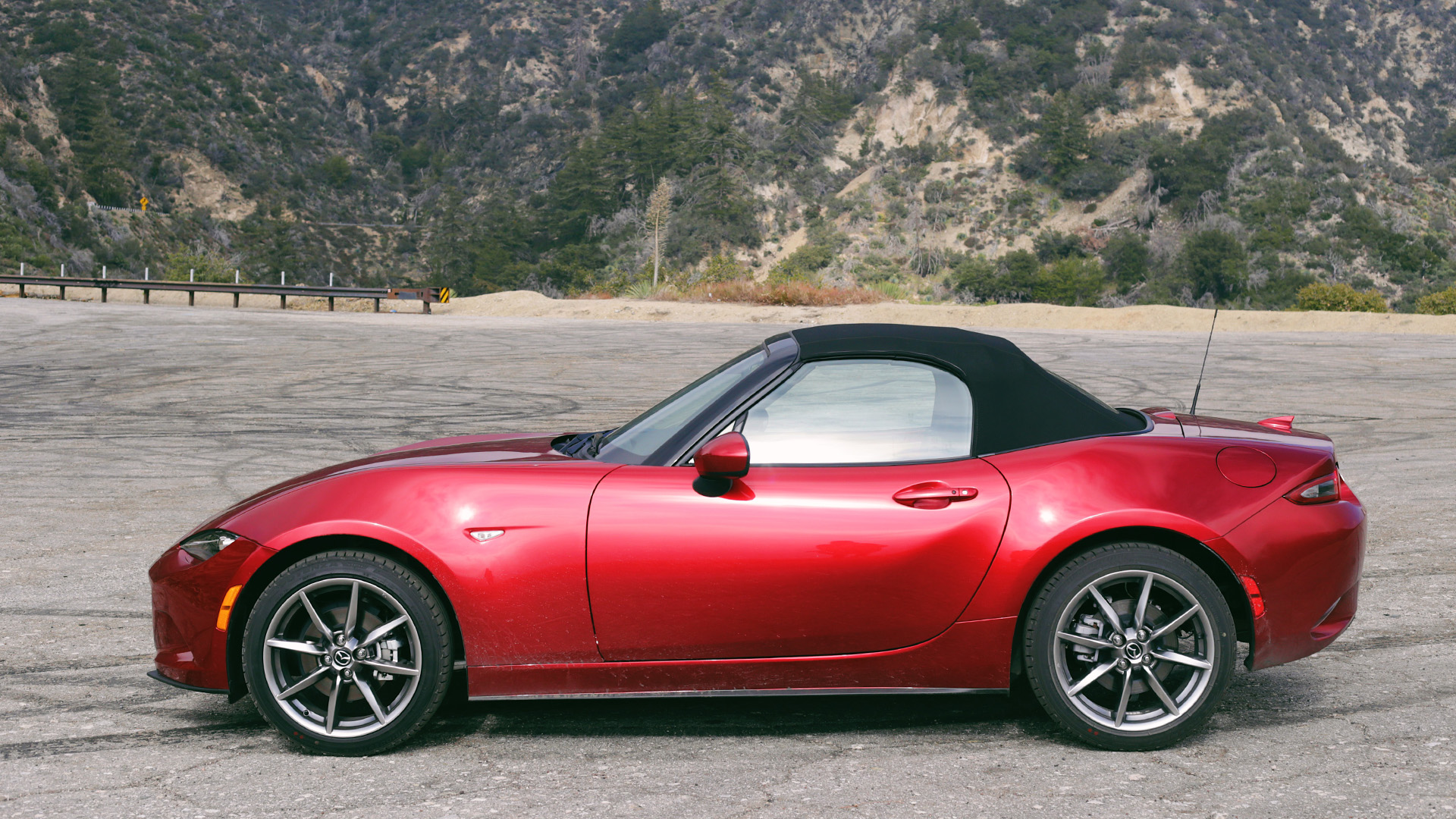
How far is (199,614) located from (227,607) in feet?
0.36

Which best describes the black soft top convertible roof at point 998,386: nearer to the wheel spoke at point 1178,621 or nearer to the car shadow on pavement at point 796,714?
the wheel spoke at point 1178,621

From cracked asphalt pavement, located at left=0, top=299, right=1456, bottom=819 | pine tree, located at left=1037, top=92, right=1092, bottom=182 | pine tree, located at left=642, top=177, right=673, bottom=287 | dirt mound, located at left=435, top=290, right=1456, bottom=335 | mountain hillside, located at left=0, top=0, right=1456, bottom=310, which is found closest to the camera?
cracked asphalt pavement, located at left=0, top=299, right=1456, bottom=819

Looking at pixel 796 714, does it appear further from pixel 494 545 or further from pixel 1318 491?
pixel 1318 491

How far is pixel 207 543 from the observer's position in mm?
3697

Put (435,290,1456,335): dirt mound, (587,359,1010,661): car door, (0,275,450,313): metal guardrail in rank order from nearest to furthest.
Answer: (587,359,1010,661): car door → (435,290,1456,335): dirt mound → (0,275,450,313): metal guardrail

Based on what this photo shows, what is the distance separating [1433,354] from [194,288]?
3625cm

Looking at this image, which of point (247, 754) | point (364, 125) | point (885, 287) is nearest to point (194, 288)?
point (885, 287)

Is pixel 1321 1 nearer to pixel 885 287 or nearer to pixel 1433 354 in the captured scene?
pixel 885 287

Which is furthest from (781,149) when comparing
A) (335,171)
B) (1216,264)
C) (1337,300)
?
(1337,300)

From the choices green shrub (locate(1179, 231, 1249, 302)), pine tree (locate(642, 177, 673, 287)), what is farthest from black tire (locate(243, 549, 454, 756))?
pine tree (locate(642, 177, 673, 287))

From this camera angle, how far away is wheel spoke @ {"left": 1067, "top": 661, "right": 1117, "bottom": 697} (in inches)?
143

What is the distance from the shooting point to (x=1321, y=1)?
9025cm

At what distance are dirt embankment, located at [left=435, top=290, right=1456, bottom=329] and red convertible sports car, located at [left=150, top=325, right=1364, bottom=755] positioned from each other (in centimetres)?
2677

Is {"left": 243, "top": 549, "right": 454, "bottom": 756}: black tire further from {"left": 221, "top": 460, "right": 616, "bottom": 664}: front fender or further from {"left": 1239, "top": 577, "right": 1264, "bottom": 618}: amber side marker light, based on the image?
{"left": 1239, "top": 577, "right": 1264, "bottom": 618}: amber side marker light
